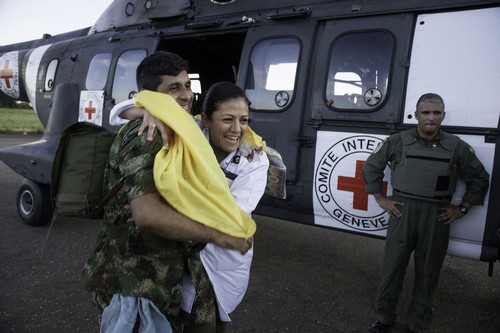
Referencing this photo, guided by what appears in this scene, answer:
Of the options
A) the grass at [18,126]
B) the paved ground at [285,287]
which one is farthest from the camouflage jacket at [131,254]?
the grass at [18,126]

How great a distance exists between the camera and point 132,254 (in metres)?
1.38

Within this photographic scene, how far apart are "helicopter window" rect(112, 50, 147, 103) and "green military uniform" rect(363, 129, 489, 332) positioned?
3135 millimetres

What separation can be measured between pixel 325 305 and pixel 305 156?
1.31m

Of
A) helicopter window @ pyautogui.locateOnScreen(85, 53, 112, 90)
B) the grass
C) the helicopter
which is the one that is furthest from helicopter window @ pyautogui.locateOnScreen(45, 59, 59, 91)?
the grass

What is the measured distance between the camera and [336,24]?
334 centimetres

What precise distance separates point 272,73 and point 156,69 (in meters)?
2.26

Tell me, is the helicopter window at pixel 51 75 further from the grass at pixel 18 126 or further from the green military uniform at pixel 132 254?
the grass at pixel 18 126

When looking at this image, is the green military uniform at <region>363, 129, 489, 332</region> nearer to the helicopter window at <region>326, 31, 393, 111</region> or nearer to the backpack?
the helicopter window at <region>326, 31, 393, 111</region>

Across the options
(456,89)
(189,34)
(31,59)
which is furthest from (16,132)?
(456,89)

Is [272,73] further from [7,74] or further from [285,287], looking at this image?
[7,74]

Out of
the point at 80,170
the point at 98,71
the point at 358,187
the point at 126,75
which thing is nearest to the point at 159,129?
the point at 80,170

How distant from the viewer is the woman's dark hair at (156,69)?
1567 millimetres

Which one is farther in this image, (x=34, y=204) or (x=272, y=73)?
(x=34, y=204)

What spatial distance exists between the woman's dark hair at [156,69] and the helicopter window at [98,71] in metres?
3.77
